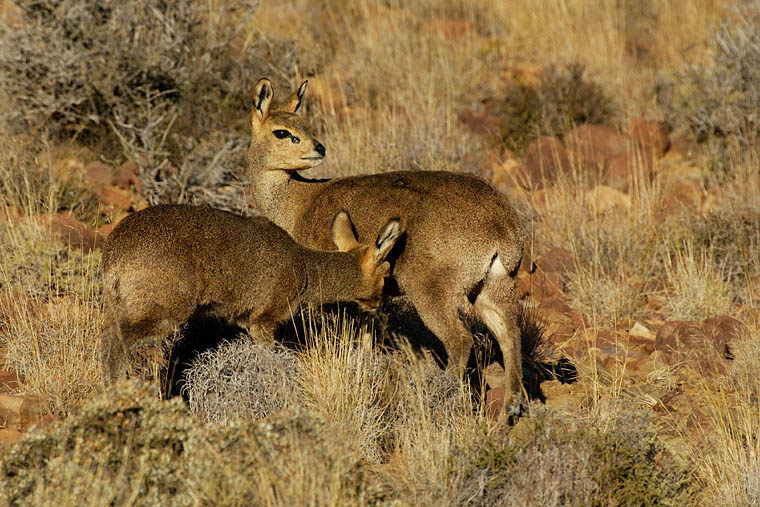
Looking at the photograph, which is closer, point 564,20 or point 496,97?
point 496,97

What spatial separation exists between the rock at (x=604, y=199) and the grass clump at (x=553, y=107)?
5.19 ft

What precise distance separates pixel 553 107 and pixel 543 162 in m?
1.57

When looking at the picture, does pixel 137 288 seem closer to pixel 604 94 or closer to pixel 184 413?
pixel 184 413

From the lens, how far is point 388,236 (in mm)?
6590

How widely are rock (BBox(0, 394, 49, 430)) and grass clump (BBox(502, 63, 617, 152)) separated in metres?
8.18

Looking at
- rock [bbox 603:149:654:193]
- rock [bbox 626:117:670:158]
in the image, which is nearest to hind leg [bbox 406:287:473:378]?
rock [bbox 603:149:654:193]

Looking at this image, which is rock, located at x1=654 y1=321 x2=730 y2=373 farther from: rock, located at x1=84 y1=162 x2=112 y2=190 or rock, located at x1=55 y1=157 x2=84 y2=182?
rock, located at x1=55 y1=157 x2=84 y2=182

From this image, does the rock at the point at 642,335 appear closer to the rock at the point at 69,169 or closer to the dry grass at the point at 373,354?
the dry grass at the point at 373,354

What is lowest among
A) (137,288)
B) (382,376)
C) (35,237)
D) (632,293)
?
(632,293)

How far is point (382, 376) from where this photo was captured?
711 cm

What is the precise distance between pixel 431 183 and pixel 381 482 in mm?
2454

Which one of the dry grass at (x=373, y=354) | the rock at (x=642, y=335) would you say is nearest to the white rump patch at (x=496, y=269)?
the dry grass at (x=373, y=354)

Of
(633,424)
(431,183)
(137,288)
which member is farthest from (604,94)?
(137,288)

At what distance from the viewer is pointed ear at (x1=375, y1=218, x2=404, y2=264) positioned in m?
6.50
